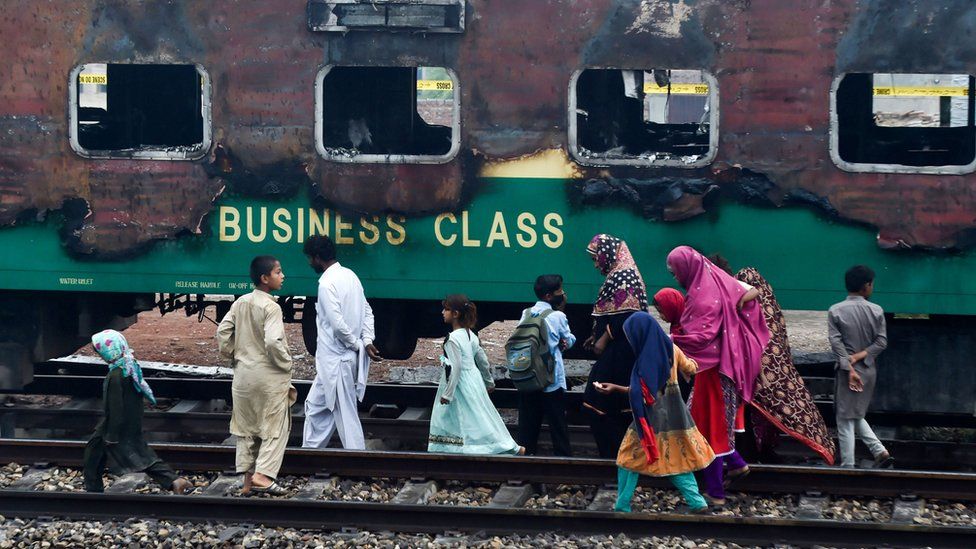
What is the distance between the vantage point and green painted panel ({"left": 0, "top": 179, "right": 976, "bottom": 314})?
27.3 ft

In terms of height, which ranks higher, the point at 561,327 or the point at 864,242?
the point at 864,242

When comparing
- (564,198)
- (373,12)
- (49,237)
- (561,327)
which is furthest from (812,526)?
(49,237)

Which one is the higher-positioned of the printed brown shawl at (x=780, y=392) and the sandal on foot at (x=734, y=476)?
the printed brown shawl at (x=780, y=392)

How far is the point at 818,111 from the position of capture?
8.27m

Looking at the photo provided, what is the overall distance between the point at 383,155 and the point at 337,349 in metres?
1.41

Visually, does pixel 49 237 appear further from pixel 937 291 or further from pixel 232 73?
pixel 937 291

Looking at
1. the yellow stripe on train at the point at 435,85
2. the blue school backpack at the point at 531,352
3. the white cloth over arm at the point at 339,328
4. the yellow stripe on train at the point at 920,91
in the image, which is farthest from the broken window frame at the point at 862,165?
the white cloth over arm at the point at 339,328

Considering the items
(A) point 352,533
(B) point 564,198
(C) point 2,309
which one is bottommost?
(A) point 352,533

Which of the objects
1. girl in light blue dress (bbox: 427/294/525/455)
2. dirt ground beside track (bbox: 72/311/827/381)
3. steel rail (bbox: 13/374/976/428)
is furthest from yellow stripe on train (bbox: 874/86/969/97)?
dirt ground beside track (bbox: 72/311/827/381)

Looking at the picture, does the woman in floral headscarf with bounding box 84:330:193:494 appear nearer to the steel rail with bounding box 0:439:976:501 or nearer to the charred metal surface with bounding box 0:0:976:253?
the steel rail with bounding box 0:439:976:501

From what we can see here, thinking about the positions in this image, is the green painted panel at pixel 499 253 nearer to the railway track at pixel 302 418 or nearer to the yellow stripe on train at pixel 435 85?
the yellow stripe on train at pixel 435 85

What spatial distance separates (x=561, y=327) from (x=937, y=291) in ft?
8.04

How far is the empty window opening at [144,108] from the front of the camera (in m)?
9.35

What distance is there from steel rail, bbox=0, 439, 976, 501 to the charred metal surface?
156 cm
